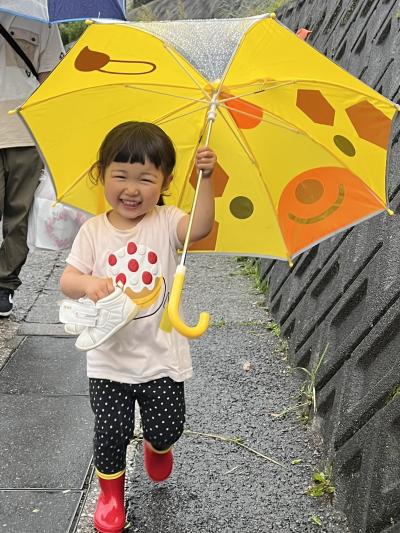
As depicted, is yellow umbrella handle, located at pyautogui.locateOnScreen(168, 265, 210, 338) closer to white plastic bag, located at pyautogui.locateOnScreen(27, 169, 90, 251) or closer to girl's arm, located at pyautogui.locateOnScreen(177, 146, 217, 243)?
girl's arm, located at pyautogui.locateOnScreen(177, 146, 217, 243)

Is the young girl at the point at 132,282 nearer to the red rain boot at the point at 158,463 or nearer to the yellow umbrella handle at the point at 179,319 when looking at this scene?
the red rain boot at the point at 158,463

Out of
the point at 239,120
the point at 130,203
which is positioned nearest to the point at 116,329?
the point at 130,203

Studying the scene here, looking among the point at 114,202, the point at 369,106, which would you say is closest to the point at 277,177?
the point at 369,106

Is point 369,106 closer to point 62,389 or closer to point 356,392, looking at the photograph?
point 356,392

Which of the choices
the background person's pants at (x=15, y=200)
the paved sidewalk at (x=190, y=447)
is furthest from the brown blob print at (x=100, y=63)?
the background person's pants at (x=15, y=200)

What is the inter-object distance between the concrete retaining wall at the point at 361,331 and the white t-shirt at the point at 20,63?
1894mm

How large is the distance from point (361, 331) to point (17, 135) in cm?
242

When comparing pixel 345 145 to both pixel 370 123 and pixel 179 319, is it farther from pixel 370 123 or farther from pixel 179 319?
pixel 179 319

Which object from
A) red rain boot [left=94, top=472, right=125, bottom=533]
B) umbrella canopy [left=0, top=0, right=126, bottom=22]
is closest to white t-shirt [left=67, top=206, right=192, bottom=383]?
red rain boot [left=94, top=472, right=125, bottom=533]

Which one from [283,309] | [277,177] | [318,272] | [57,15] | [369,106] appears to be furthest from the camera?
[283,309]

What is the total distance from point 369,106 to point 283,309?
233 centimetres

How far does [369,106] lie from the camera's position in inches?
102

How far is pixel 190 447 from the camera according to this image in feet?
11.1

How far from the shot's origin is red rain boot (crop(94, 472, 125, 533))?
2740mm
